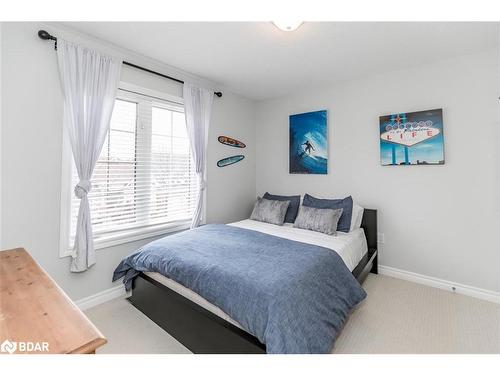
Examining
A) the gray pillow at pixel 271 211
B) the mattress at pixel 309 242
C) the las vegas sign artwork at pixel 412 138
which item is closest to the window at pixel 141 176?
the mattress at pixel 309 242

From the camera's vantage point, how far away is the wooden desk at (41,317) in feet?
2.61

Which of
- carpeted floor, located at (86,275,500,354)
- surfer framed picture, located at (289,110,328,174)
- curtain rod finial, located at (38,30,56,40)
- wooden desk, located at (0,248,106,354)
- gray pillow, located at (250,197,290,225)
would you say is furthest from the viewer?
surfer framed picture, located at (289,110,328,174)

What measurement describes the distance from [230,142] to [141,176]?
1402 millimetres

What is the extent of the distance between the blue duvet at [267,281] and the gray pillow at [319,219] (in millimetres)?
612

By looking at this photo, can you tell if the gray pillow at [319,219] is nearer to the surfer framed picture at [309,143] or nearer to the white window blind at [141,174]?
the surfer framed picture at [309,143]

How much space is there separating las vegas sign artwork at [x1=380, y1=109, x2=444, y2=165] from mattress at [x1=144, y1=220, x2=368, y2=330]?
95 centimetres

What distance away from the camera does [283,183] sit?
12.3 ft

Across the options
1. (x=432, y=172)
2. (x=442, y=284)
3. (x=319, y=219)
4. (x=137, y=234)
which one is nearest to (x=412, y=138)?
(x=432, y=172)

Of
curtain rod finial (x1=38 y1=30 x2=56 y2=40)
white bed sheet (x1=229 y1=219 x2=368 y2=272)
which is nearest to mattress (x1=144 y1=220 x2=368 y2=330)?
white bed sheet (x1=229 y1=219 x2=368 y2=272)

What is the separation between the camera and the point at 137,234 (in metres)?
2.60

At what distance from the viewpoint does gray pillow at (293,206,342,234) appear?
2.71 metres

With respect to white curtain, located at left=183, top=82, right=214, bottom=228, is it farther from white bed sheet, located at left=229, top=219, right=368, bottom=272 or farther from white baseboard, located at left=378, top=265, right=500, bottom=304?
white baseboard, located at left=378, top=265, right=500, bottom=304

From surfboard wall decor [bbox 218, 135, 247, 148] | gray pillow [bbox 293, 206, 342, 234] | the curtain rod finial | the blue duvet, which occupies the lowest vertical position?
the blue duvet

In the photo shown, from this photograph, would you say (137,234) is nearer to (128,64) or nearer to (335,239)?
(128,64)
